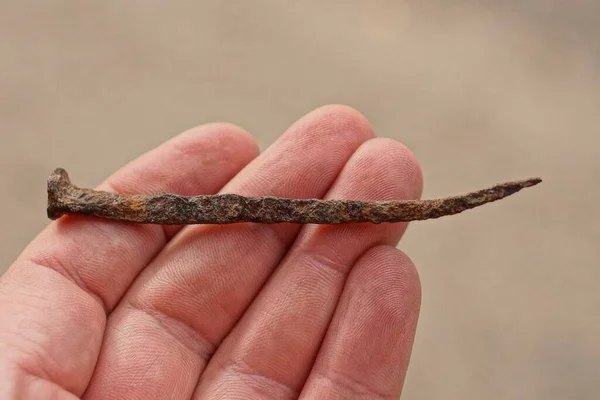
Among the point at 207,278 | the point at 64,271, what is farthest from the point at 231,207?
the point at 64,271

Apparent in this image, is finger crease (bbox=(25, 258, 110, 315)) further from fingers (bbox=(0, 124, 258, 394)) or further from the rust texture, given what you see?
the rust texture

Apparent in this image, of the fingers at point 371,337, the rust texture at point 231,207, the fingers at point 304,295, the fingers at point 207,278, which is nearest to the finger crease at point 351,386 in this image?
the fingers at point 371,337

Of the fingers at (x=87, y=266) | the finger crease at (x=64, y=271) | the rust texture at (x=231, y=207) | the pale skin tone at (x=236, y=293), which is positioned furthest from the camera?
the rust texture at (x=231, y=207)

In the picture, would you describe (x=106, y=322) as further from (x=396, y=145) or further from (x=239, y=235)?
(x=396, y=145)

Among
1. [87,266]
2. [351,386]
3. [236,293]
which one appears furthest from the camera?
[236,293]

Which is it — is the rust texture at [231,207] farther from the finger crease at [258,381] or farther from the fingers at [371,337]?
the finger crease at [258,381]

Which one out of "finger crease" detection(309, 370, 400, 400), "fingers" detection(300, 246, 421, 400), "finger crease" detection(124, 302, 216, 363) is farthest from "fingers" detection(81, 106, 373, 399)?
"finger crease" detection(309, 370, 400, 400)

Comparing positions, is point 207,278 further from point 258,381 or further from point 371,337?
point 371,337
